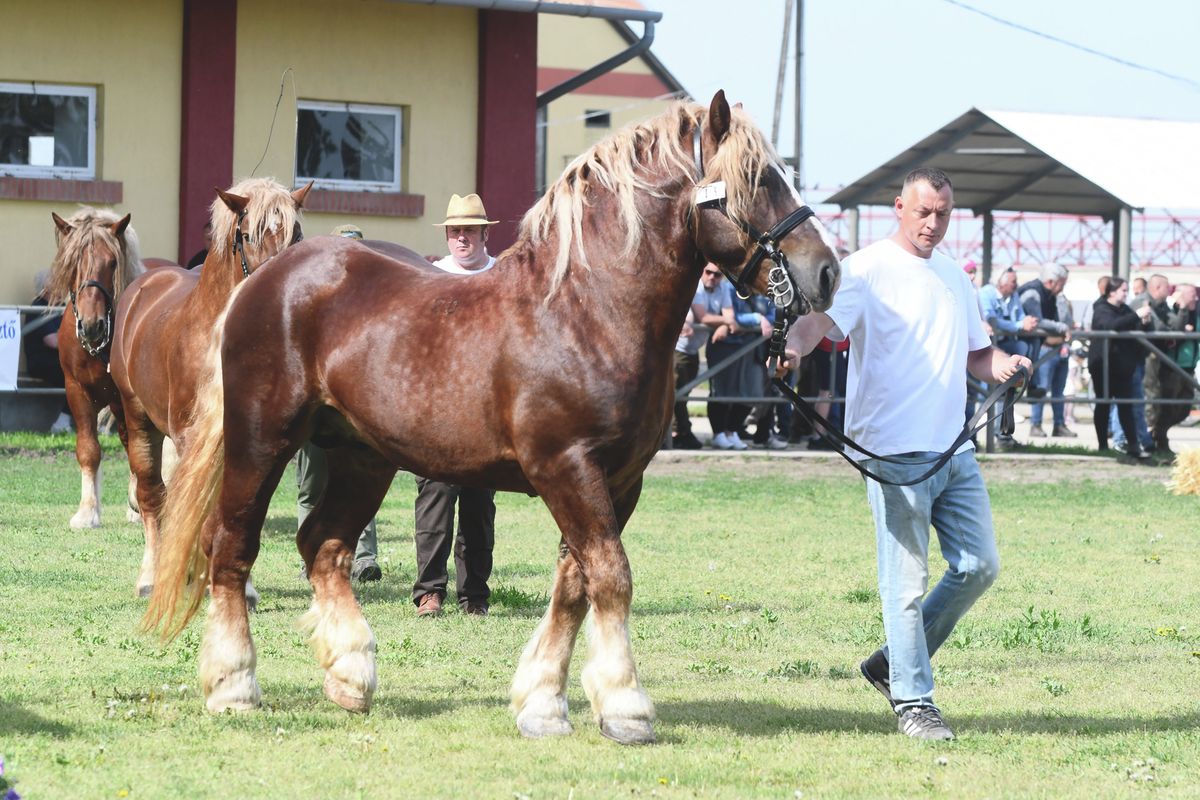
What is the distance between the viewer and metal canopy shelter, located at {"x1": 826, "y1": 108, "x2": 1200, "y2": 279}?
73.8 feet

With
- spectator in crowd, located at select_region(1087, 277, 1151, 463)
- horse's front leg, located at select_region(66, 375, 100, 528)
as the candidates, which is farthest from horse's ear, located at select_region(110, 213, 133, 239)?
spectator in crowd, located at select_region(1087, 277, 1151, 463)

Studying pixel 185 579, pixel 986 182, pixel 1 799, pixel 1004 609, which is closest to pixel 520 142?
pixel 986 182

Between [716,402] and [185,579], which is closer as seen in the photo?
[185,579]

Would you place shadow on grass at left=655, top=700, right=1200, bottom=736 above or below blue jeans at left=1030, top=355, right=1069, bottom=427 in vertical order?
below

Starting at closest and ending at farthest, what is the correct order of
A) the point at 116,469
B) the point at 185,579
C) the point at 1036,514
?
the point at 185,579 < the point at 1036,514 < the point at 116,469

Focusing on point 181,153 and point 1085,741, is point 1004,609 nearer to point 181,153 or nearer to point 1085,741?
point 1085,741

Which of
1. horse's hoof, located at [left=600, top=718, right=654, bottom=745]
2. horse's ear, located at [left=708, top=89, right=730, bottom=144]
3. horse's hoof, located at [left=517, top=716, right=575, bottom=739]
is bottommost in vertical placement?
horse's hoof, located at [left=517, top=716, right=575, bottom=739]

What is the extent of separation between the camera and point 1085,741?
5.80m

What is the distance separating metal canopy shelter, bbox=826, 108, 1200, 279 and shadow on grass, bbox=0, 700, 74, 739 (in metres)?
18.3

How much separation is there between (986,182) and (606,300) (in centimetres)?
2096

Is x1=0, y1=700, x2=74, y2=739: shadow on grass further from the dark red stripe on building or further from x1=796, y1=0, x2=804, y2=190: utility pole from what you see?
x1=796, y1=0, x2=804, y2=190: utility pole

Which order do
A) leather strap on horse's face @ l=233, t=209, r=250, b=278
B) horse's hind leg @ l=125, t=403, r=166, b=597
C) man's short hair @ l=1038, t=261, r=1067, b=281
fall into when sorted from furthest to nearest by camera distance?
1. man's short hair @ l=1038, t=261, r=1067, b=281
2. horse's hind leg @ l=125, t=403, r=166, b=597
3. leather strap on horse's face @ l=233, t=209, r=250, b=278

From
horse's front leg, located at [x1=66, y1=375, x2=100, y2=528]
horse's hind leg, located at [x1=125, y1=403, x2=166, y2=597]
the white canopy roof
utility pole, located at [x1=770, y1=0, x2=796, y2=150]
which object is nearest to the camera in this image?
horse's hind leg, located at [x1=125, y1=403, x2=166, y2=597]

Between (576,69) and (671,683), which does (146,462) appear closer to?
(671,683)
